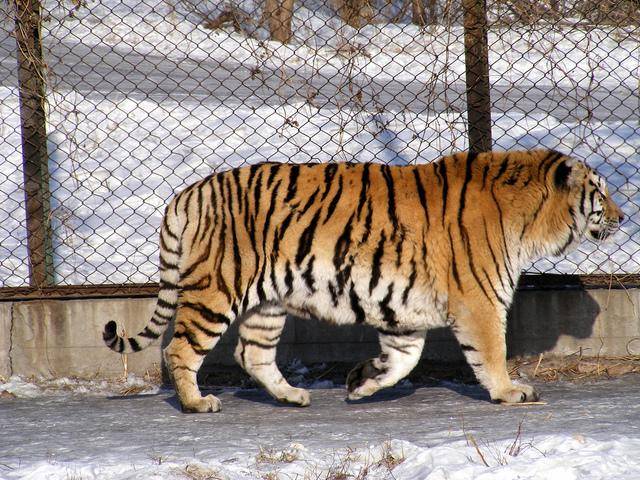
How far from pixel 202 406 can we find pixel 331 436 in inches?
41.2

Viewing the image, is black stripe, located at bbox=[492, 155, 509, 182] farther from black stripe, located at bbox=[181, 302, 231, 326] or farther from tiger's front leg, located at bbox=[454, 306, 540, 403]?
black stripe, located at bbox=[181, 302, 231, 326]

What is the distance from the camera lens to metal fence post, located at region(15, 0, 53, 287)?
6.39m

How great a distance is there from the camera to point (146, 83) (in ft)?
45.5

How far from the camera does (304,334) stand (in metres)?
6.47

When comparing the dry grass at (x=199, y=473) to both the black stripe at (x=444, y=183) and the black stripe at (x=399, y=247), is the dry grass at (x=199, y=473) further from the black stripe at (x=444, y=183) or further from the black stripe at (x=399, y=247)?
the black stripe at (x=444, y=183)

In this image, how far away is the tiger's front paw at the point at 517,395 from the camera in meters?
5.23

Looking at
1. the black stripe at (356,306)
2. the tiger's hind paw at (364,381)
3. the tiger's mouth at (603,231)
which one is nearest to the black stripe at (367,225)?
the black stripe at (356,306)

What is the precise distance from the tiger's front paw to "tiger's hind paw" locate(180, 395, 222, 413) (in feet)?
5.11

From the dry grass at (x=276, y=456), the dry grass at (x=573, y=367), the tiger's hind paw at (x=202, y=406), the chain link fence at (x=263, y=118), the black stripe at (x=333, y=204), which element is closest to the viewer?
the dry grass at (x=276, y=456)

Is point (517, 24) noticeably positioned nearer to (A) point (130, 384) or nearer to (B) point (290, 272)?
(B) point (290, 272)

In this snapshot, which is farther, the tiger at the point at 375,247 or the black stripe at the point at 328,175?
the black stripe at the point at 328,175

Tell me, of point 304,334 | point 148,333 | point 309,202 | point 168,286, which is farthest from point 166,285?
point 304,334

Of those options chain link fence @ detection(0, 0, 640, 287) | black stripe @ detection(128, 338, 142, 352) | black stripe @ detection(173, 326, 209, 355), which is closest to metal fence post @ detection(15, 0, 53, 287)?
chain link fence @ detection(0, 0, 640, 287)

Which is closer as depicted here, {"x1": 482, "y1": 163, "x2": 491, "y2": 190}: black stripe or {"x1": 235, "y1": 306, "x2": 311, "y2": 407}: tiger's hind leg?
{"x1": 482, "y1": 163, "x2": 491, "y2": 190}: black stripe
